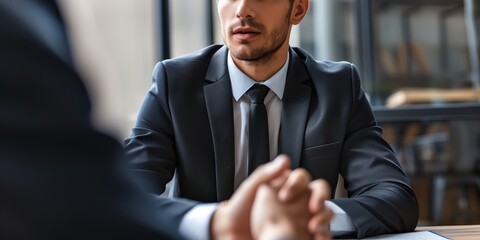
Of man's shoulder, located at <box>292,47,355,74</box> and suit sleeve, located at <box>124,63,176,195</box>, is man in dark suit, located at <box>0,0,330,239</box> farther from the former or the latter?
man's shoulder, located at <box>292,47,355,74</box>

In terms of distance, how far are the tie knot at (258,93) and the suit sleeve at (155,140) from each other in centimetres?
23

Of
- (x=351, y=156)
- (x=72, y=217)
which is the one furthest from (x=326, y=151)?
(x=72, y=217)

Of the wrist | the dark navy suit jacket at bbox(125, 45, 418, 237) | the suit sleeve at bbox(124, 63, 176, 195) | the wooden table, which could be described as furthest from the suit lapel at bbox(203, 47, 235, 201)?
the wrist

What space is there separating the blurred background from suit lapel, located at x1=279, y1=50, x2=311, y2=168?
2005mm

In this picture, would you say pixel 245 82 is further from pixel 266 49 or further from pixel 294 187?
pixel 294 187

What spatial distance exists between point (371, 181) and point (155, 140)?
0.56m

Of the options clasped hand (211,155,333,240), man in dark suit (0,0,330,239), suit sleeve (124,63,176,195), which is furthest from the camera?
suit sleeve (124,63,176,195)

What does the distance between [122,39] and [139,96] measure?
36 centimetres

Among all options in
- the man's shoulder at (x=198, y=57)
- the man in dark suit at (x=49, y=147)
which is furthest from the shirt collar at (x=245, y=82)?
the man in dark suit at (x=49, y=147)

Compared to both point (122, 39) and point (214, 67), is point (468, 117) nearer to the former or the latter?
point (122, 39)

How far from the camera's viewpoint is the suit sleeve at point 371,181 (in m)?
1.41

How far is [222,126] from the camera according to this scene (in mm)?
1736

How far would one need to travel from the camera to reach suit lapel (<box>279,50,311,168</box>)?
1.72 meters

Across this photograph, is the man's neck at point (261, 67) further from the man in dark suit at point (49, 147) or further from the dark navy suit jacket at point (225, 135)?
the man in dark suit at point (49, 147)
